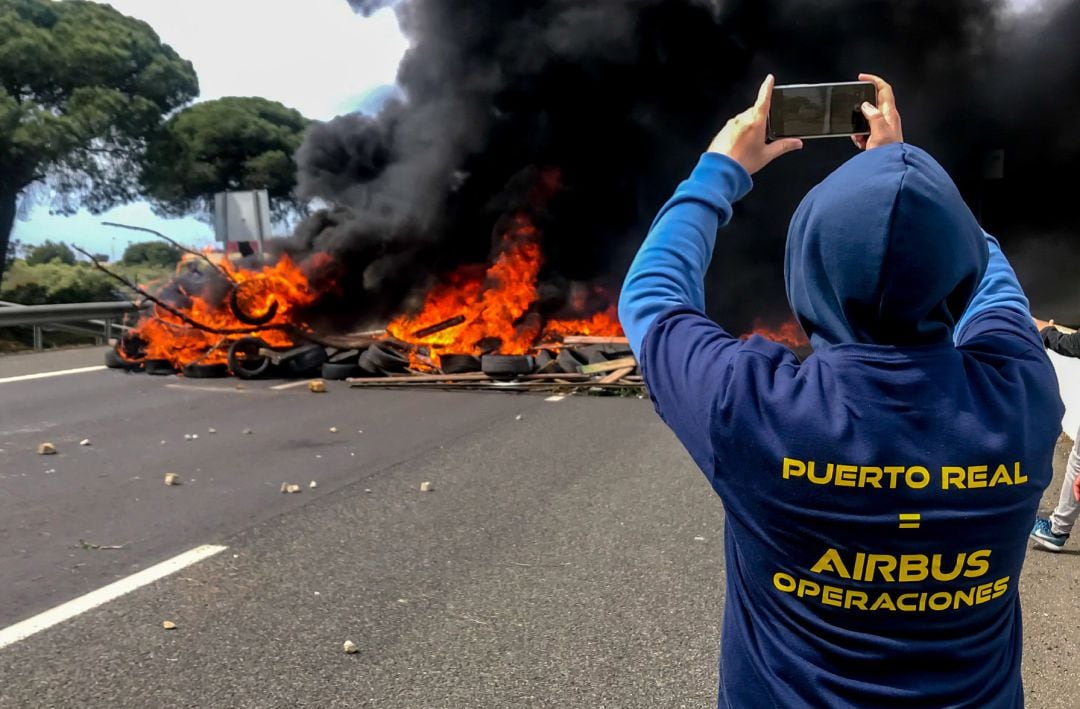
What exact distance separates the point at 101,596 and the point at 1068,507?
5.01 m

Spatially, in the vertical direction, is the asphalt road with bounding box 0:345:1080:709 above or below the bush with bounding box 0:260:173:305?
below

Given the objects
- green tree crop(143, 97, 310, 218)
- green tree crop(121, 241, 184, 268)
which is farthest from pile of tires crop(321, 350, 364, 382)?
green tree crop(121, 241, 184, 268)

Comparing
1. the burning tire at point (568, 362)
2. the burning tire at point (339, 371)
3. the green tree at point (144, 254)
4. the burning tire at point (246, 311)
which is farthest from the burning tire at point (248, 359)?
the green tree at point (144, 254)

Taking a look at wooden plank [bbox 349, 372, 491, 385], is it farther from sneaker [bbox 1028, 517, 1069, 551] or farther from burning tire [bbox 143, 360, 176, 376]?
sneaker [bbox 1028, 517, 1069, 551]

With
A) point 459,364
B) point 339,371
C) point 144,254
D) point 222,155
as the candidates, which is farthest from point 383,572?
point 144,254

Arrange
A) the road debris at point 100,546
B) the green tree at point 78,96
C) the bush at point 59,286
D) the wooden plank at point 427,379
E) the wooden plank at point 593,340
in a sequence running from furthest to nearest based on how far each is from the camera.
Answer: the green tree at point 78,96 → the bush at point 59,286 → the wooden plank at point 593,340 → the wooden plank at point 427,379 → the road debris at point 100,546

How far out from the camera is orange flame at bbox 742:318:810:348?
1578 cm

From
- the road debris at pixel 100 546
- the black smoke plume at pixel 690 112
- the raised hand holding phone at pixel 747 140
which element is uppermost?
the black smoke plume at pixel 690 112

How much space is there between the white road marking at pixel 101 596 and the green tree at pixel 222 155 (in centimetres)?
2680

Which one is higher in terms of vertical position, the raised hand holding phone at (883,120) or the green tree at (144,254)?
the green tree at (144,254)

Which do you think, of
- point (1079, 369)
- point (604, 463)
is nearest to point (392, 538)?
point (604, 463)

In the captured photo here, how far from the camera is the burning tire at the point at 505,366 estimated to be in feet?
36.7

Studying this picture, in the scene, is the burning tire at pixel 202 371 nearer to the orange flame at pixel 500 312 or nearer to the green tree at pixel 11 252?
the orange flame at pixel 500 312

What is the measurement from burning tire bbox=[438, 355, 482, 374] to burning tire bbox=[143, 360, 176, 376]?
3.67m
